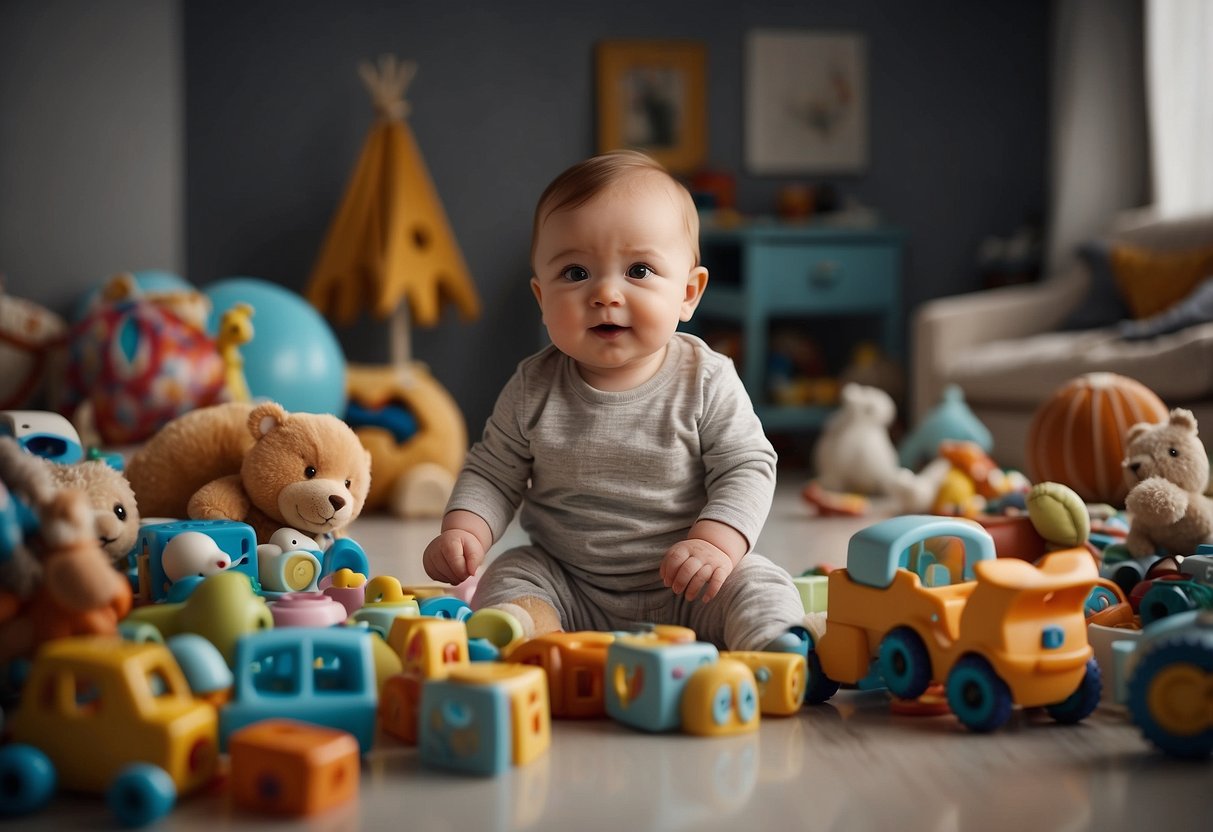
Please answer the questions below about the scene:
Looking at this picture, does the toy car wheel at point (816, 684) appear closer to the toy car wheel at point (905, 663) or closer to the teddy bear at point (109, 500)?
the toy car wheel at point (905, 663)

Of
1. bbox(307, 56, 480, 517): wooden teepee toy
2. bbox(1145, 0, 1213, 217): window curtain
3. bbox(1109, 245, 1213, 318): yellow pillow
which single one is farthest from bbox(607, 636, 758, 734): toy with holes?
bbox(1145, 0, 1213, 217): window curtain

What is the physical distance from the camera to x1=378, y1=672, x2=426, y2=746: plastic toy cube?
106 cm

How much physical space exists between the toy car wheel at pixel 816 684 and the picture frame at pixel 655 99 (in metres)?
3.16

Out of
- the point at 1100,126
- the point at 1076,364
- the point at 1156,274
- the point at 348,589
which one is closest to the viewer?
the point at 348,589

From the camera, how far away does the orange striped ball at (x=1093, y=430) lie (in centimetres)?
215

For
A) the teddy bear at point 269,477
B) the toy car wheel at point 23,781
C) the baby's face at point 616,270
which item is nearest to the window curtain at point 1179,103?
the baby's face at point 616,270

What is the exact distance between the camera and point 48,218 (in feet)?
11.1

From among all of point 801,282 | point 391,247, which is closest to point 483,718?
point 391,247

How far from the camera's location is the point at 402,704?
1.07 metres

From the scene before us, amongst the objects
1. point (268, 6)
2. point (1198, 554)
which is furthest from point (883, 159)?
point (1198, 554)

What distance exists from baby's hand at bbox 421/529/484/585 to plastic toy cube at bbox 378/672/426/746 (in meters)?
0.28

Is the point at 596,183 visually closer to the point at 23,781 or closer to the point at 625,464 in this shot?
the point at 625,464

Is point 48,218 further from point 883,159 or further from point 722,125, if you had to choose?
point 883,159

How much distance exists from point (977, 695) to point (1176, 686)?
16 cm
